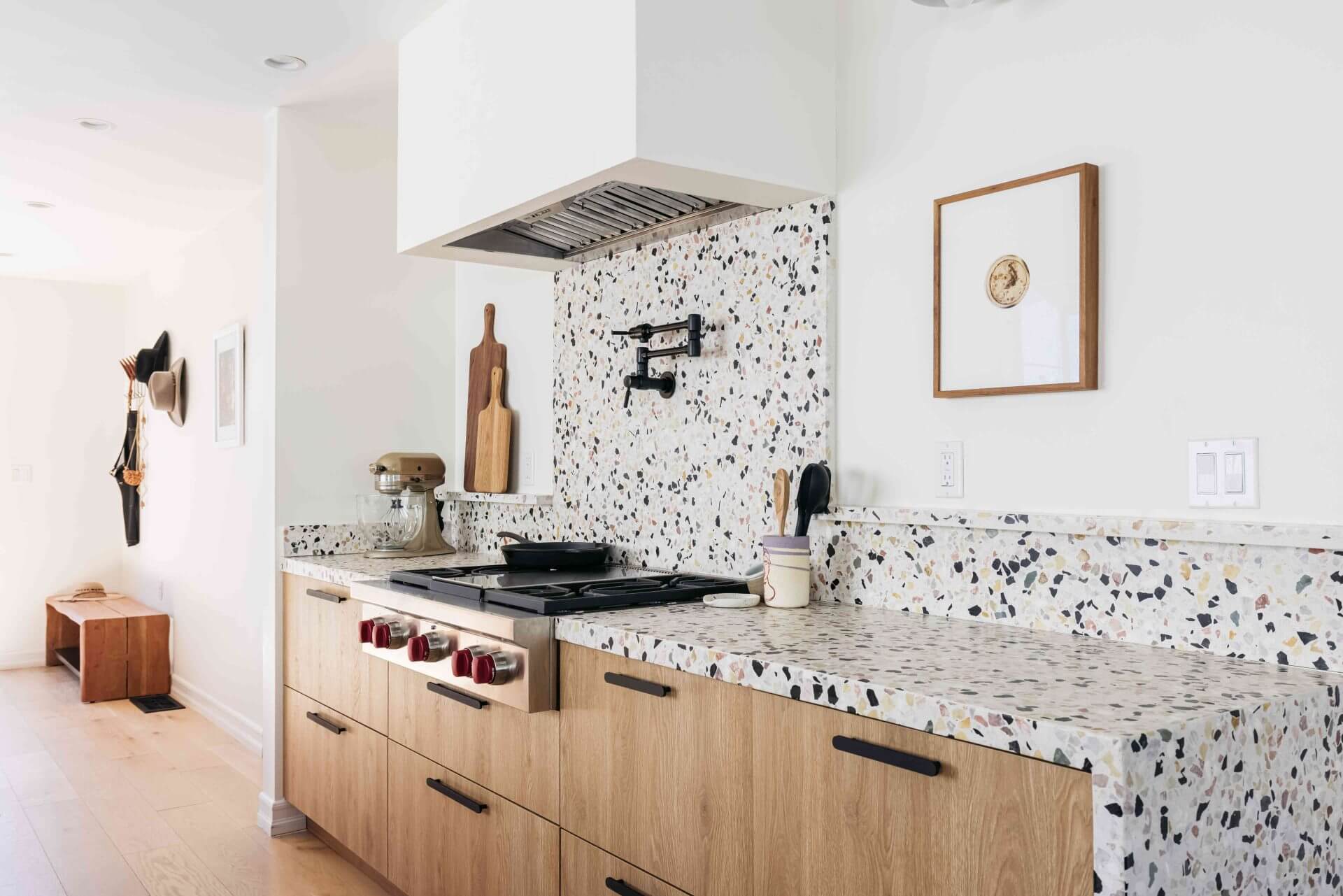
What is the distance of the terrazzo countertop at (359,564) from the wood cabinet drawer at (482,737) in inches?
15.0

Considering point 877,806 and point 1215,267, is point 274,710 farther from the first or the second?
point 1215,267

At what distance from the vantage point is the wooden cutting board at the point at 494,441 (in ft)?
10.9

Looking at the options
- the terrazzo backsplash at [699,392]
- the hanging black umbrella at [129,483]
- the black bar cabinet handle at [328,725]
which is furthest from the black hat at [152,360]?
the terrazzo backsplash at [699,392]

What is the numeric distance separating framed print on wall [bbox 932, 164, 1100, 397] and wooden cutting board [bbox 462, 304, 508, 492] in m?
1.82

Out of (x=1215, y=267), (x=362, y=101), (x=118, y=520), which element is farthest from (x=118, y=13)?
(x=118, y=520)

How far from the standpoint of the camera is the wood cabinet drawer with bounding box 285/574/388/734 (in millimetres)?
2715

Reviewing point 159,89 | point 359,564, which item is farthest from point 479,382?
point 159,89

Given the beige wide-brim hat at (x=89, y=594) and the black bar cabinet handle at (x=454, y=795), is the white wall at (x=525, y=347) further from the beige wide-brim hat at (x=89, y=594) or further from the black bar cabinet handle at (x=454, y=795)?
the beige wide-brim hat at (x=89, y=594)

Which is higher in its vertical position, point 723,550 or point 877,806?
point 723,550

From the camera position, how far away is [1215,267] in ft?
5.09

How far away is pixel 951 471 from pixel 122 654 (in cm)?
496

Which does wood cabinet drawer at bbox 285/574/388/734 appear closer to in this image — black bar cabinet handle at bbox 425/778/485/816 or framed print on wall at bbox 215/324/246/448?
black bar cabinet handle at bbox 425/778/485/816

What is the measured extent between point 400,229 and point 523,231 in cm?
39

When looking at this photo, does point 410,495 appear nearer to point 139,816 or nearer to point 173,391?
point 139,816
